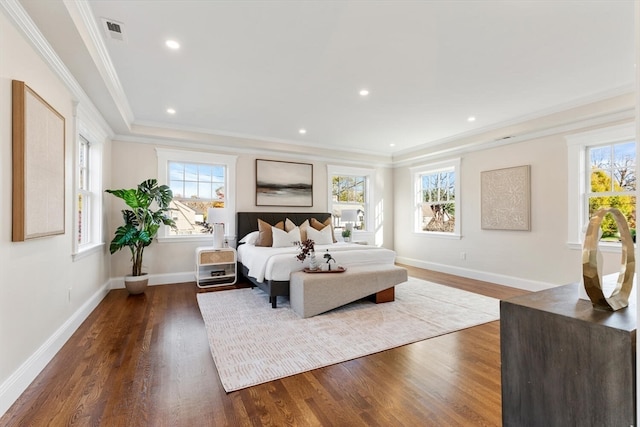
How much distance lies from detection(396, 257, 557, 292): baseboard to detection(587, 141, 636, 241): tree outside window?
1.07 meters

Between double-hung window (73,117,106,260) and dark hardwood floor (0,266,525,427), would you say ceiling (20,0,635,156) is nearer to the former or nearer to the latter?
double-hung window (73,117,106,260)

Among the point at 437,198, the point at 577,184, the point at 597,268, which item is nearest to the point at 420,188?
the point at 437,198

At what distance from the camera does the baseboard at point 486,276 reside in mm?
4480

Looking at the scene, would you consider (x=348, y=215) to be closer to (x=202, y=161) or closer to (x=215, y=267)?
(x=215, y=267)

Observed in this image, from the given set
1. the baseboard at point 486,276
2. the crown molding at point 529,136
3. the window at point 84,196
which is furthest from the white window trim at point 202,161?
the baseboard at point 486,276

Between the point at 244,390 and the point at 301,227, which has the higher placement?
the point at 301,227

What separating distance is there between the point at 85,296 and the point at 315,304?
2.65m

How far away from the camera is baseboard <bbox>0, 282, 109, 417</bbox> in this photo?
1.80 meters

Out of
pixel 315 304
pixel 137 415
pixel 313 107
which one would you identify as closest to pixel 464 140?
pixel 313 107

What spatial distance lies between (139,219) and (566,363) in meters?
4.90

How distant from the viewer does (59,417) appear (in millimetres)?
1712

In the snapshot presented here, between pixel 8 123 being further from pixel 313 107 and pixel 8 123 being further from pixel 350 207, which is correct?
pixel 350 207

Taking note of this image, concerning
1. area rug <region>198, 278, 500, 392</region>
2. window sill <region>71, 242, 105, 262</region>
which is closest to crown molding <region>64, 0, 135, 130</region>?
window sill <region>71, 242, 105, 262</region>

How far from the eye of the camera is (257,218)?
5.50 m
